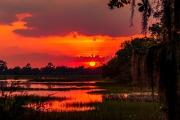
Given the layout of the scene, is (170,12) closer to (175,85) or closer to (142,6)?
(142,6)

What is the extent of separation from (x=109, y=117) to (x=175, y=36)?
21.1 m

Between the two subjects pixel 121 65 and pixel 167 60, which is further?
pixel 121 65

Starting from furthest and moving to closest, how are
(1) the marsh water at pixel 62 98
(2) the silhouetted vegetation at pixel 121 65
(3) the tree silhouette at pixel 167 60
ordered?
(2) the silhouetted vegetation at pixel 121 65 < (1) the marsh water at pixel 62 98 < (3) the tree silhouette at pixel 167 60

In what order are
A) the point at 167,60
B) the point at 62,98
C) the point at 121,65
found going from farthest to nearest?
1. the point at 121,65
2. the point at 62,98
3. the point at 167,60

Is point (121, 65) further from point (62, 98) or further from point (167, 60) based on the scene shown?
point (167, 60)

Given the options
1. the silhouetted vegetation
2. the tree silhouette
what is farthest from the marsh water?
the silhouetted vegetation

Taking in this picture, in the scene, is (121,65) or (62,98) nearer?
(62,98)

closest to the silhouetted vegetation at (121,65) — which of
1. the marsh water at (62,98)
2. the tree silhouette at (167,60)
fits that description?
the marsh water at (62,98)

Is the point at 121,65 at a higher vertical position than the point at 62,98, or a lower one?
higher

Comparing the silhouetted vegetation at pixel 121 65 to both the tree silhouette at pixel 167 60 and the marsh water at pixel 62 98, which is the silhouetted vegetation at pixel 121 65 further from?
the tree silhouette at pixel 167 60

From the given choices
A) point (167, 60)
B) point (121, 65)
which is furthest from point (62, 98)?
point (121, 65)

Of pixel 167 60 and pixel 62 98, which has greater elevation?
pixel 167 60

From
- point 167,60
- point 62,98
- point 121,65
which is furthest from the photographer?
point 121,65

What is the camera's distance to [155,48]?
6137mm
